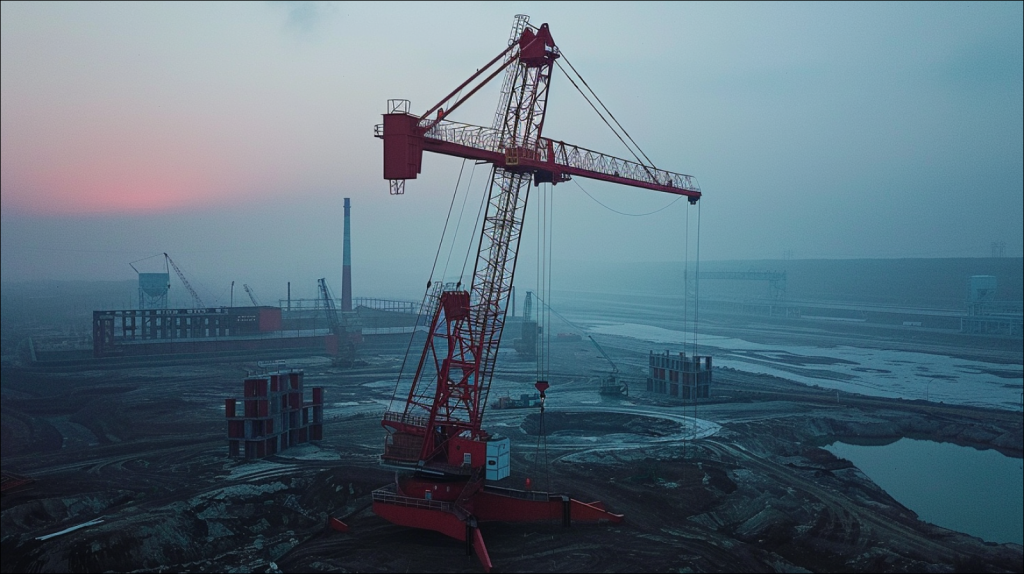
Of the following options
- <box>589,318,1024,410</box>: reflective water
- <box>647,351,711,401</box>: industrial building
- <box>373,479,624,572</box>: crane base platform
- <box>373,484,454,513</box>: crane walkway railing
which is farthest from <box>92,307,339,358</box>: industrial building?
<box>373,479,624,572</box>: crane base platform

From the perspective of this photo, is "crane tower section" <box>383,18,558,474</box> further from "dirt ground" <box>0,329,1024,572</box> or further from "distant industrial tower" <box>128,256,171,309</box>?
"distant industrial tower" <box>128,256,171,309</box>

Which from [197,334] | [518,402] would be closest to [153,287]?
[197,334]

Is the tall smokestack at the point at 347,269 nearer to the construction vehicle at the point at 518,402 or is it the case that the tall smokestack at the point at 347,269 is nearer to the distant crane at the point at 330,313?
the distant crane at the point at 330,313

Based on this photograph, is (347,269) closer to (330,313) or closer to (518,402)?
(330,313)

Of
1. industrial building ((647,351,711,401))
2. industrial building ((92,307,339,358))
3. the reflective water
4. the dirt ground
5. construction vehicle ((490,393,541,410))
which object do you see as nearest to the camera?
the dirt ground

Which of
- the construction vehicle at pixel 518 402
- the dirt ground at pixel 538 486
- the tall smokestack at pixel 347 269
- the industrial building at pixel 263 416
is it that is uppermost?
the tall smokestack at pixel 347 269

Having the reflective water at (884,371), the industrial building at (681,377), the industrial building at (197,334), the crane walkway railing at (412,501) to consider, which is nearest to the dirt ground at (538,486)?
the crane walkway railing at (412,501)
